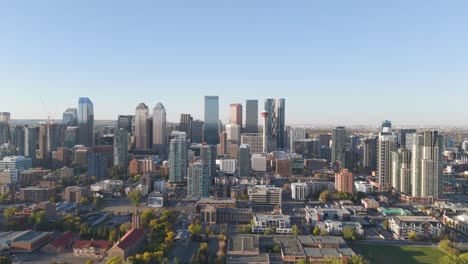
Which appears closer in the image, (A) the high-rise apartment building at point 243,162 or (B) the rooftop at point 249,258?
(B) the rooftop at point 249,258

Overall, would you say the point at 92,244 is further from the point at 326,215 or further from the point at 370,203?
the point at 370,203

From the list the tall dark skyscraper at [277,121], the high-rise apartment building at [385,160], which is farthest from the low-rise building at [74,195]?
the tall dark skyscraper at [277,121]

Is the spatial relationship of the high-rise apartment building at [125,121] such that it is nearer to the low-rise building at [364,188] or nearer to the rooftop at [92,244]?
the low-rise building at [364,188]

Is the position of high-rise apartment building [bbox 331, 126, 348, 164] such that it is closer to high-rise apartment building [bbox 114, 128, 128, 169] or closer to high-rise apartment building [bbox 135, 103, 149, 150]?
high-rise apartment building [bbox 114, 128, 128, 169]

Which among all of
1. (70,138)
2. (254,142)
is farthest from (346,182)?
(70,138)

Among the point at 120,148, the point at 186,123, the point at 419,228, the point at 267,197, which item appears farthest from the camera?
the point at 186,123

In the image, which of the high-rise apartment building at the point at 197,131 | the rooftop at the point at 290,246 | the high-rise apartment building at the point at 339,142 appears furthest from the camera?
the high-rise apartment building at the point at 197,131

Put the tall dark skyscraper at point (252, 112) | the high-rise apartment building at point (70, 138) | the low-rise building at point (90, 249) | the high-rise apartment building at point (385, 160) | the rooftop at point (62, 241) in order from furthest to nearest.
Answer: the tall dark skyscraper at point (252, 112) → the high-rise apartment building at point (70, 138) → the high-rise apartment building at point (385, 160) → the rooftop at point (62, 241) → the low-rise building at point (90, 249)
